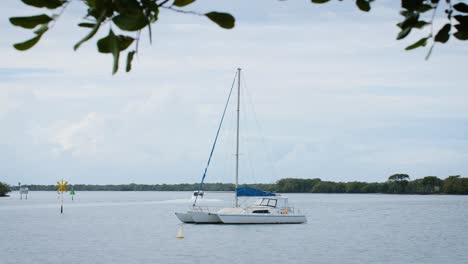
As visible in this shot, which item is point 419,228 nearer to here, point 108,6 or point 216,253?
point 216,253

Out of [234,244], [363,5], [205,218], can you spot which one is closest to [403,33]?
[363,5]

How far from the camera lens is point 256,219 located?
53938mm

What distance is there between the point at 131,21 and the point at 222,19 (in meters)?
0.32

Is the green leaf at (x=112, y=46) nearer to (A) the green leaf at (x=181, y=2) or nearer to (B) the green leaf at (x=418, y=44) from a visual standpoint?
(A) the green leaf at (x=181, y=2)

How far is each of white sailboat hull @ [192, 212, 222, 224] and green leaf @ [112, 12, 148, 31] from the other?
5412 cm

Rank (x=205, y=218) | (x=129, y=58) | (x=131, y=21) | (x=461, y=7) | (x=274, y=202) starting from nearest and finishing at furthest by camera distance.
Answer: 1. (x=131, y=21)
2. (x=129, y=58)
3. (x=461, y=7)
4. (x=274, y=202)
5. (x=205, y=218)

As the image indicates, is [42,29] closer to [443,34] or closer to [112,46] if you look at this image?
[112,46]

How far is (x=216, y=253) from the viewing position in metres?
41.4

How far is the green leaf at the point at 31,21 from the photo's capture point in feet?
7.00

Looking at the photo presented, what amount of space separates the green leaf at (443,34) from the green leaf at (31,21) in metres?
1.52

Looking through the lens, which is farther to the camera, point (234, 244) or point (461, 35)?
point (234, 244)

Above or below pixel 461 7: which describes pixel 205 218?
below

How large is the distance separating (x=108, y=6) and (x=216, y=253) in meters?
40.1

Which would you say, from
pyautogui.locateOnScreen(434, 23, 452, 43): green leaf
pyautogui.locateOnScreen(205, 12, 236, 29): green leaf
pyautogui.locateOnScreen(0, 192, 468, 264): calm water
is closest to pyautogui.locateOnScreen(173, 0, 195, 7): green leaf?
pyautogui.locateOnScreen(205, 12, 236, 29): green leaf
